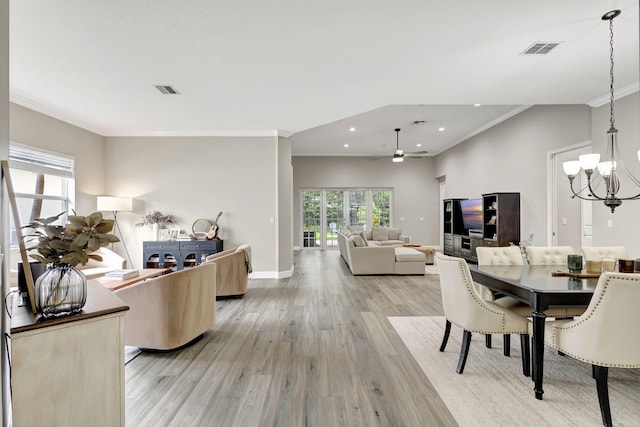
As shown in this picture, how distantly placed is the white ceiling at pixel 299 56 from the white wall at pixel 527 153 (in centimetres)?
71

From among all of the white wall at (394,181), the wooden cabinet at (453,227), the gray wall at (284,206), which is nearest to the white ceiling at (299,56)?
the gray wall at (284,206)

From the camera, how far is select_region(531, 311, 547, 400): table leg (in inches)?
85.6

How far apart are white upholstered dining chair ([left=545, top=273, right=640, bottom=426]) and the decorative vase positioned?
9.14 feet

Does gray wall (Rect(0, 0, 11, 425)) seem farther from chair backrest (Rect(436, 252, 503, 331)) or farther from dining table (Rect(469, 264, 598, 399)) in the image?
dining table (Rect(469, 264, 598, 399))

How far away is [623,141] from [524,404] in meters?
3.81

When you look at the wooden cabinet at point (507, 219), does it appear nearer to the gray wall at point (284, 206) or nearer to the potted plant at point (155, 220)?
the gray wall at point (284, 206)

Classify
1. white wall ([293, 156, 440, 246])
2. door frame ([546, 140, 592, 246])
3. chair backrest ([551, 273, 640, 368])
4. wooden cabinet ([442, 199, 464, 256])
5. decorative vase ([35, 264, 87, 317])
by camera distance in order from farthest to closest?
1. white wall ([293, 156, 440, 246])
2. wooden cabinet ([442, 199, 464, 256])
3. door frame ([546, 140, 592, 246])
4. chair backrest ([551, 273, 640, 368])
5. decorative vase ([35, 264, 87, 317])

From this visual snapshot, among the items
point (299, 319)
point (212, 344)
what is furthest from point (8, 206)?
point (299, 319)

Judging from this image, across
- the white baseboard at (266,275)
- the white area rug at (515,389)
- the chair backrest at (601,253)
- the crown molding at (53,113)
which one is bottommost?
the white area rug at (515,389)

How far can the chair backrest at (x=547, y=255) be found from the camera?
336cm

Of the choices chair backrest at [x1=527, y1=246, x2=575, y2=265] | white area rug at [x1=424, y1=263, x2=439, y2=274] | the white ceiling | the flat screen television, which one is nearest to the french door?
the flat screen television

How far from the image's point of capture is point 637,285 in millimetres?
1825

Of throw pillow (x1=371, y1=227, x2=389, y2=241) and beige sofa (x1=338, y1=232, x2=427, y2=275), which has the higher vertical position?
throw pillow (x1=371, y1=227, x2=389, y2=241)

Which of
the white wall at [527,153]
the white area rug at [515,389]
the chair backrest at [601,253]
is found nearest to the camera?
the white area rug at [515,389]
